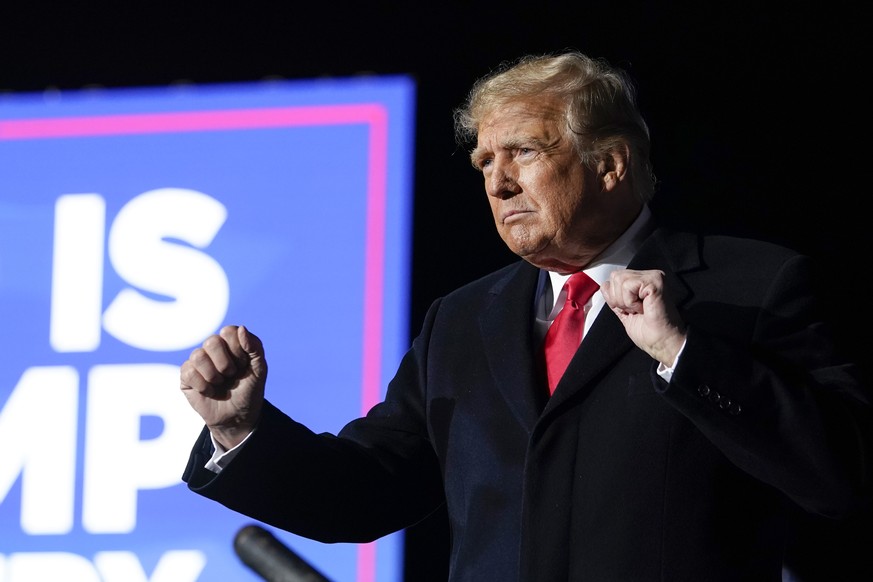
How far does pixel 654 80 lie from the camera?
108 inches

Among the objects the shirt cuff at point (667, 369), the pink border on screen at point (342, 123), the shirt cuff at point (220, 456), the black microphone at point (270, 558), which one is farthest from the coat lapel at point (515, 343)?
the pink border on screen at point (342, 123)

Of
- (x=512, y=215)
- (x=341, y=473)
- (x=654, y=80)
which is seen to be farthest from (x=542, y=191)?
(x=654, y=80)

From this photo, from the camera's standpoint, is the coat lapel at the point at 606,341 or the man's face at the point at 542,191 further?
the man's face at the point at 542,191

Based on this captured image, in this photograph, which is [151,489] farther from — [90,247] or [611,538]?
[611,538]

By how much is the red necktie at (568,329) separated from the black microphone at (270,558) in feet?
2.22

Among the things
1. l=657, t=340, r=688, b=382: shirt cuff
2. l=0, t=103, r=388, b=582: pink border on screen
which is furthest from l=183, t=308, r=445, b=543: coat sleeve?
l=0, t=103, r=388, b=582: pink border on screen

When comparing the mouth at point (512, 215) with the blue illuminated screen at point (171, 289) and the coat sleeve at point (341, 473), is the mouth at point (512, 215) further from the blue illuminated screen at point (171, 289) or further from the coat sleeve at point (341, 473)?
the blue illuminated screen at point (171, 289)

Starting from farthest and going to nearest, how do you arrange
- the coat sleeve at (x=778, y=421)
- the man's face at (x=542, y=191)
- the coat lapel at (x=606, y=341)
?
1. the man's face at (x=542, y=191)
2. the coat lapel at (x=606, y=341)
3. the coat sleeve at (x=778, y=421)

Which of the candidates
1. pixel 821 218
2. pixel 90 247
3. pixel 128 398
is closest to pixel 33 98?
pixel 90 247

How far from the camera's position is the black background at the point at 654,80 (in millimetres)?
2611

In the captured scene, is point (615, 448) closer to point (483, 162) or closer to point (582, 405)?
point (582, 405)

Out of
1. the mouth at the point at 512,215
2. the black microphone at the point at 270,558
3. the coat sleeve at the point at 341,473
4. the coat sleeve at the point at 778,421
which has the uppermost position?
the mouth at the point at 512,215

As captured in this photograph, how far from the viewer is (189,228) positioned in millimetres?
2891

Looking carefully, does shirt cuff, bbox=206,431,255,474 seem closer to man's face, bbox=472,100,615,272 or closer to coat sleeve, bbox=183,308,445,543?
coat sleeve, bbox=183,308,445,543
